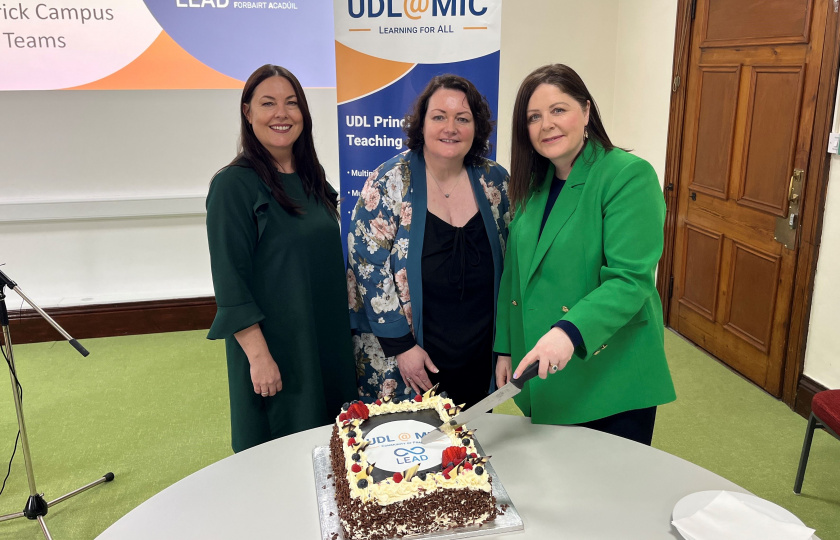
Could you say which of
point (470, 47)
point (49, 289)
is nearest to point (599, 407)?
point (470, 47)

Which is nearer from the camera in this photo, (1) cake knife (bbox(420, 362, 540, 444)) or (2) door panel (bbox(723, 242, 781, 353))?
(1) cake knife (bbox(420, 362, 540, 444))

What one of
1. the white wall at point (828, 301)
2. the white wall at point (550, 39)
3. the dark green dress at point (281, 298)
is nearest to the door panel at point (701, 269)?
the white wall at point (828, 301)

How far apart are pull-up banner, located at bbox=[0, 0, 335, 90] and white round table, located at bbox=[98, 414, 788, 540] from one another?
112 inches

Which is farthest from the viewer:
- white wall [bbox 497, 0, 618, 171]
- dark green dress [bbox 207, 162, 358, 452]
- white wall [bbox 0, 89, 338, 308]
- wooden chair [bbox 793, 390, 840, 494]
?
white wall [bbox 497, 0, 618, 171]

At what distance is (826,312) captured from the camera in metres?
3.01

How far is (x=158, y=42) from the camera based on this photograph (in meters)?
3.71

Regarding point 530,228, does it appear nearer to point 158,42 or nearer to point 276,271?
point 276,271

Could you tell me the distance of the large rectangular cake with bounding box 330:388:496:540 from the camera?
3.79ft

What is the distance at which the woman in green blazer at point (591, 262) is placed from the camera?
1.53 metres

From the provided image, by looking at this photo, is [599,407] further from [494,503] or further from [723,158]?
[723,158]

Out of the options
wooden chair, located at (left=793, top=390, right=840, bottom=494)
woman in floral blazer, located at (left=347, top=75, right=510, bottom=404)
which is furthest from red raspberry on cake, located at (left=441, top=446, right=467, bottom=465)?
wooden chair, located at (left=793, top=390, right=840, bottom=494)

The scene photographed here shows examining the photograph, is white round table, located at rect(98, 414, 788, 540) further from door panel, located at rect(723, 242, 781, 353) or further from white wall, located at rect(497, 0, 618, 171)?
white wall, located at rect(497, 0, 618, 171)

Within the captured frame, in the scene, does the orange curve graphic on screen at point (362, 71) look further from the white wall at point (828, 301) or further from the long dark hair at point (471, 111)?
the white wall at point (828, 301)

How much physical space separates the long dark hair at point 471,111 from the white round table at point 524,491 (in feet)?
2.94
